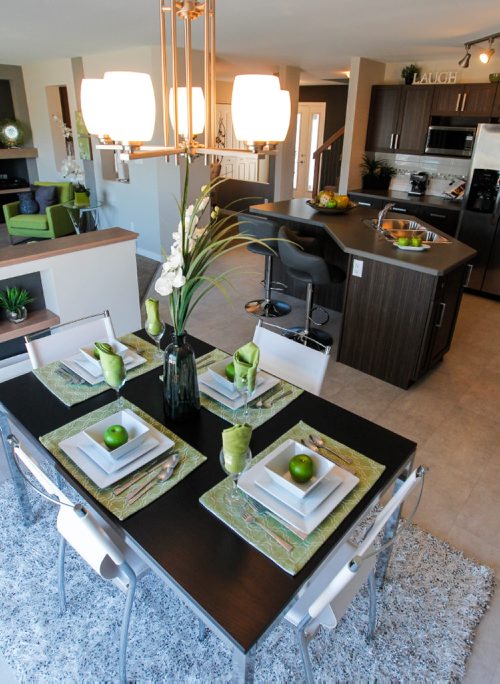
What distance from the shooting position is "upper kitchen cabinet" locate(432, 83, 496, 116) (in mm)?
5084

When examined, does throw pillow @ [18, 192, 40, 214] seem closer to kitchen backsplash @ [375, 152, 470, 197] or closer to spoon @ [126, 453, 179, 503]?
kitchen backsplash @ [375, 152, 470, 197]

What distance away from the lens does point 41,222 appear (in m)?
6.34

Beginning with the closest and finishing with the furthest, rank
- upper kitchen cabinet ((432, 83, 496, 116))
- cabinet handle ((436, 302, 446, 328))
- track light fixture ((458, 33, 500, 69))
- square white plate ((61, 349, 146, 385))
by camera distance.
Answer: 1. square white plate ((61, 349, 146, 385))
2. cabinet handle ((436, 302, 446, 328))
3. track light fixture ((458, 33, 500, 69))
4. upper kitchen cabinet ((432, 83, 496, 116))

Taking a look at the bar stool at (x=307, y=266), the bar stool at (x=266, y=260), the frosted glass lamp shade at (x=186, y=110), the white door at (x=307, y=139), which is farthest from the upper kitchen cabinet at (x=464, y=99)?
the frosted glass lamp shade at (x=186, y=110)

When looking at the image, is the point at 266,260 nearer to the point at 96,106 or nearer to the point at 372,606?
the point at 96,106

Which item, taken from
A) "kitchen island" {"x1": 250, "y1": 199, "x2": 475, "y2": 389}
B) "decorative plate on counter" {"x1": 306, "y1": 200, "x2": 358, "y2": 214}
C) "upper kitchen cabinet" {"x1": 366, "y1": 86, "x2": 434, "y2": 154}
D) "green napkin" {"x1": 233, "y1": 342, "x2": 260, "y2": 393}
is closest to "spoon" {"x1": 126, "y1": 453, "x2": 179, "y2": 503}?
"green napkin" {"x1": 233, "y1": 342, "x2": 260, "y2": 393}

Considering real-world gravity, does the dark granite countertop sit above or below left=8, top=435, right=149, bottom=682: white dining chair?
above

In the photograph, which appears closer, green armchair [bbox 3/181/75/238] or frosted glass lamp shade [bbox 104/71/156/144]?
frosted glass lamp shade [bbox 104/71/156/144]

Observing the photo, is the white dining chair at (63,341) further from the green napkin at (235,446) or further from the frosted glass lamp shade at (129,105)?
the green napkin at (235,446)

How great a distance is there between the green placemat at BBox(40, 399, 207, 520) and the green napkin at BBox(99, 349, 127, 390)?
0.14 metres

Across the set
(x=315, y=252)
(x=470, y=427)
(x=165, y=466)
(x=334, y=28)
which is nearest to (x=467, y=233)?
(x=315, y=252)

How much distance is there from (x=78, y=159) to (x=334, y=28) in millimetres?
4508

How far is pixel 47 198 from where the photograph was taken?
6.61 metres

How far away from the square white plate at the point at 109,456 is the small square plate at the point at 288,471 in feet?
1.36
